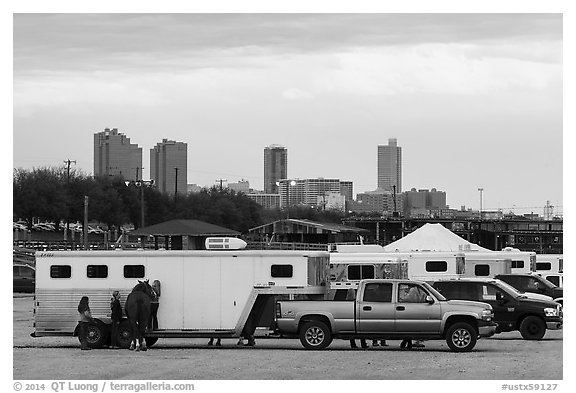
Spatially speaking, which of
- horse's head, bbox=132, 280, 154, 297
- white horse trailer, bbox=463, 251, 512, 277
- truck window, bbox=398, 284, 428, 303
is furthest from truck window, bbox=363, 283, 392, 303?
white horse trailer, bbox=463, 251, 512, 277

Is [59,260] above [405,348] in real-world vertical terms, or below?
above

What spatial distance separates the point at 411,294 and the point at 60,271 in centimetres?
782

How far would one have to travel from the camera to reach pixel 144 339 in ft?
87.8

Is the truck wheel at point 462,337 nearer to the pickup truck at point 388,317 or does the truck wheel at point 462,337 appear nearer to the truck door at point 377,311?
the pickup truck at point 388,317

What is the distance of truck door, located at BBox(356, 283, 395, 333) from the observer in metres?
25.7

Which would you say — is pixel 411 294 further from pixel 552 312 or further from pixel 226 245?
pixel 552 312

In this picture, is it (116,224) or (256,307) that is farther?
(116,224)

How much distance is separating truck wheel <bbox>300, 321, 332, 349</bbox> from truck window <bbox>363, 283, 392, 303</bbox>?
1.10m
